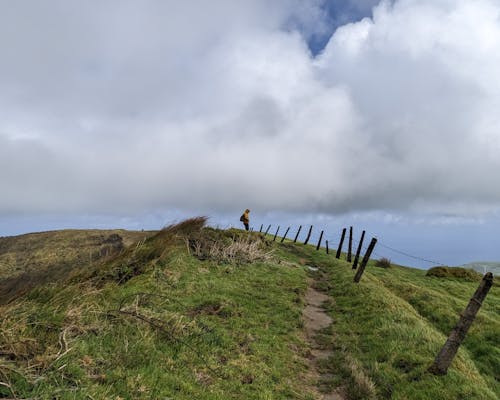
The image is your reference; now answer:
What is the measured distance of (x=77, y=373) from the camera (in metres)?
5.75

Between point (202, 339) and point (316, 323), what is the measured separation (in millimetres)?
6483

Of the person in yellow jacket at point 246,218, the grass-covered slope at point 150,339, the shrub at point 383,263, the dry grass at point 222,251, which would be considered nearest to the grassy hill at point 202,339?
the grass-covered slope at point 150,339

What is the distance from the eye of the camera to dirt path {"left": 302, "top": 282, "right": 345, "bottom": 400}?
987cm

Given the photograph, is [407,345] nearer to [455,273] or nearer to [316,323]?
Result: [316,323]

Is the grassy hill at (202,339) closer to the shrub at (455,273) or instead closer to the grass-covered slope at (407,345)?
the grass-covered slope at (407,345)

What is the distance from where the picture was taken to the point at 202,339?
31.4ft

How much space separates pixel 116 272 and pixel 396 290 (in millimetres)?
17879

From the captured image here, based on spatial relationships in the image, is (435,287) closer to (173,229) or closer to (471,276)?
(471,276)

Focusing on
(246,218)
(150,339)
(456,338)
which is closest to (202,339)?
(150,339)

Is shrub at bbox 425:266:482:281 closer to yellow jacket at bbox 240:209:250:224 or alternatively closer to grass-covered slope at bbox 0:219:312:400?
yellow jacket at bbox 240:209:250:224

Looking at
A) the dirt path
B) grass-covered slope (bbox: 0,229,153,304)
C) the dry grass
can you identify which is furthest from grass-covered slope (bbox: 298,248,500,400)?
grass-covered slope (bbox: 0,229,153,304)

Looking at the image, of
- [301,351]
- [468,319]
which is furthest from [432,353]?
[301,351]

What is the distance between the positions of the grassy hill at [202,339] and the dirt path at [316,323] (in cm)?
27

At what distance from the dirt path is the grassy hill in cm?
27
